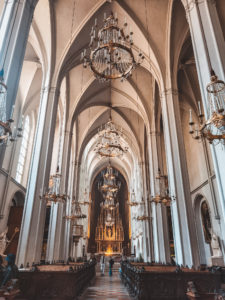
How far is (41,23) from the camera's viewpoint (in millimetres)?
11180

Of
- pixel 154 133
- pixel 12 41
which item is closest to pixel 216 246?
pixel 154 133

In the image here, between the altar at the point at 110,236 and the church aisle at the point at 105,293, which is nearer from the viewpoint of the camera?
the church aisle at the point at 105,293

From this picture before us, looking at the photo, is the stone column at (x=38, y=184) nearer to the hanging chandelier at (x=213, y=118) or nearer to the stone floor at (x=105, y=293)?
the stone floor at (x=105, y=293)

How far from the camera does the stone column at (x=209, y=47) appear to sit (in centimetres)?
510

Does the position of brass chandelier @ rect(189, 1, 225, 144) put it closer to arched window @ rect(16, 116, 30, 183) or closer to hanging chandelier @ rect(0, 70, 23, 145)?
hanging chandelier @ rect(0, 70, 23, 145)

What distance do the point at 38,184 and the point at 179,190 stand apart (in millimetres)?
5726

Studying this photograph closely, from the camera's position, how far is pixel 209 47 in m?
5.92

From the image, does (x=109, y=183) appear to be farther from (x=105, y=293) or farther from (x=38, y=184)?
(x=105, y=293)

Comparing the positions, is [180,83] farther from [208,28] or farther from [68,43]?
[208,28]

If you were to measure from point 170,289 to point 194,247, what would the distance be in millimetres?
2887

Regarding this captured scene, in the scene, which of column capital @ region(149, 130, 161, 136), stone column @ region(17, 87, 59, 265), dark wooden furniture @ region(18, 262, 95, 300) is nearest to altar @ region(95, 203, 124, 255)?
column capital @ region(149, 130, 161, 136)

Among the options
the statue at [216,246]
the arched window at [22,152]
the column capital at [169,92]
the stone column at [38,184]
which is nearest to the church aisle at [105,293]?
the stone column at [38,184]

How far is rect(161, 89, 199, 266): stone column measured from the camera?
8.26m

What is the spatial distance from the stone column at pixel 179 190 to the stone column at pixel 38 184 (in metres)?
5.27
